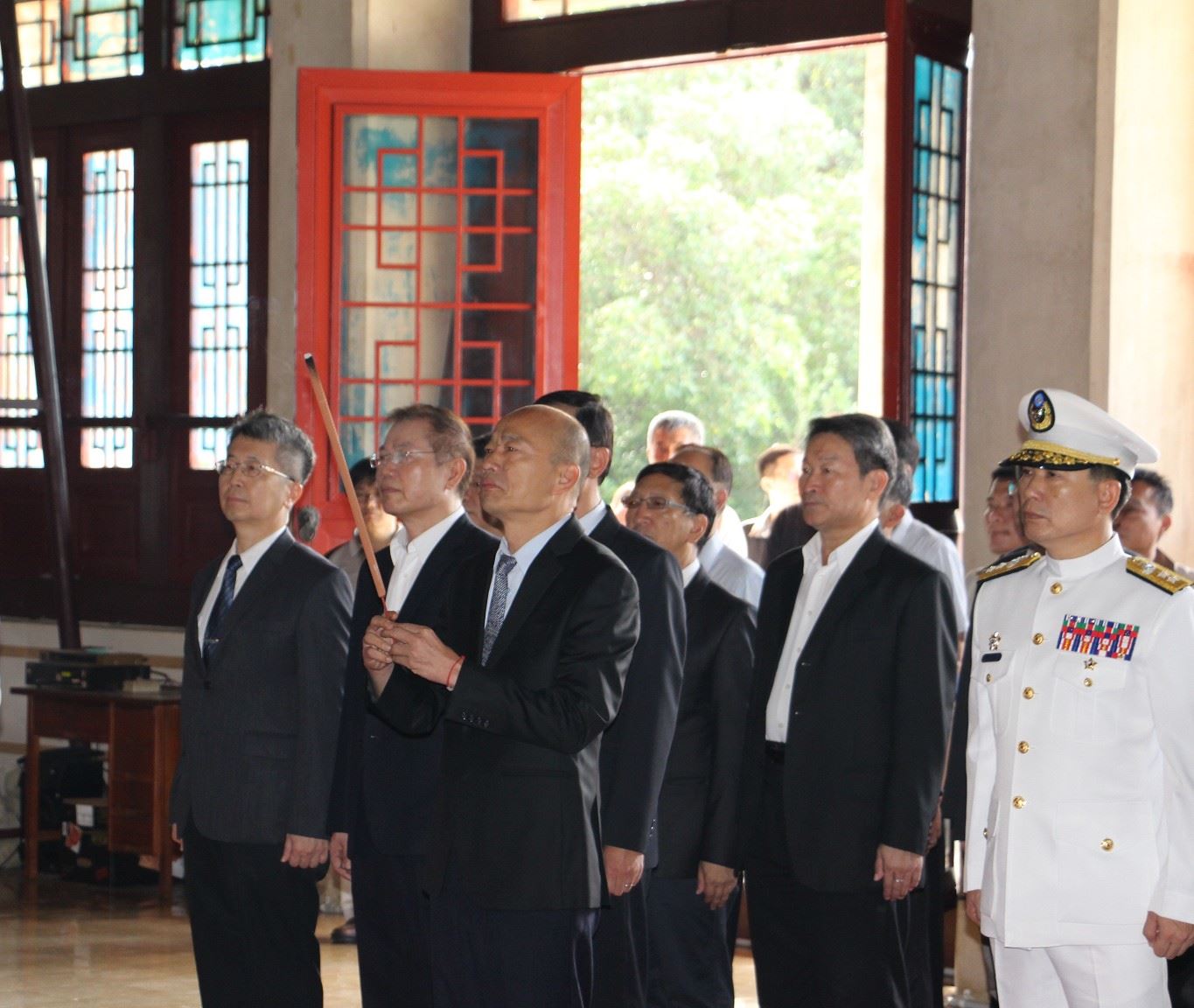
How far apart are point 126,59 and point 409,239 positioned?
2140 mm

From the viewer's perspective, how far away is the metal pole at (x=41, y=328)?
267 inches

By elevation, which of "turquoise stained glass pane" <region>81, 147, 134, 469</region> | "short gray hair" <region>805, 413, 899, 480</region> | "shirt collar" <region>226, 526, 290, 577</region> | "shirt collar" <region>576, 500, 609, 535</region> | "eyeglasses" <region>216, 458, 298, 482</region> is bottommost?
"shirt collar" <region>226, 526, 290, 577</region>

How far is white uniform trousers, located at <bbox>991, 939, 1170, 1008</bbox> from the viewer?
2713 mm

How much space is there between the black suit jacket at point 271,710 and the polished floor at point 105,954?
1475mm

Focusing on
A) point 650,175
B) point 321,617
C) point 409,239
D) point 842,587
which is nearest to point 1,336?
point 409,239

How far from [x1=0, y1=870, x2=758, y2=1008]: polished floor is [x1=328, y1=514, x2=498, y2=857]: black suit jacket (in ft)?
5.35

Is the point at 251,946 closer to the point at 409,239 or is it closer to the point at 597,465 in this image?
the point at 597,465

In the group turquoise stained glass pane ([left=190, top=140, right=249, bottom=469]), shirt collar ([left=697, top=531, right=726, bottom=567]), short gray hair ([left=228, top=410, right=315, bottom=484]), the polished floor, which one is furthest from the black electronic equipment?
short gray hair ([left=228, top=410, right=315, bottom=484])

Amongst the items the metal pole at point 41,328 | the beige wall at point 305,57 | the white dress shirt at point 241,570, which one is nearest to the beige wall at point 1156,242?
the white dress shirt at point 241,570

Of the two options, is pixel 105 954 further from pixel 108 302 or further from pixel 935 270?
pixel 935 270

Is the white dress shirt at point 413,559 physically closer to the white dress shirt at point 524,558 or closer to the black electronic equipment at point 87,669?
the white dress shirt at point 524,558

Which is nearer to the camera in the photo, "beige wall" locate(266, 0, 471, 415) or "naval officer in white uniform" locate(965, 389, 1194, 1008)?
"naval officer in white uniform" locate(965, 389, 1194, 1008)

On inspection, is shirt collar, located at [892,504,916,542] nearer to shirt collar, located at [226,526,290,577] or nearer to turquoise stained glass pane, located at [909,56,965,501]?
turquoise stained glass pane, located at [909,56,965,501]

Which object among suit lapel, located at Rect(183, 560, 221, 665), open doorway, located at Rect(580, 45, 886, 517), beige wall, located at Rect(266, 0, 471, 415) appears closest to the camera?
suit lapel, located at Rect(183, 560, 221, 665)
